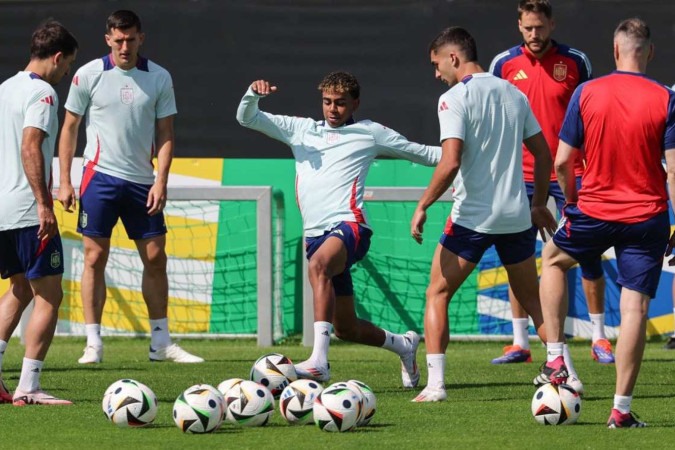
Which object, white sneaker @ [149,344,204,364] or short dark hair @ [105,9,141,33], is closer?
short dark hair @ [105,9,141,33]

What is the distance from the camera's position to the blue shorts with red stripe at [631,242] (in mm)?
6746

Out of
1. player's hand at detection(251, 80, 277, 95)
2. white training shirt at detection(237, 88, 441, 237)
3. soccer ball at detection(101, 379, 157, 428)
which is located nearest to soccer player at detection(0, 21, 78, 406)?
soccer ball at detection(101, 379, 157, 428)

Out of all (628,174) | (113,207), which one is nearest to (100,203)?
(113,207)

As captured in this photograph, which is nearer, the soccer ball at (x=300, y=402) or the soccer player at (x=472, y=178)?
the soccer ball at (x=300, y=402)

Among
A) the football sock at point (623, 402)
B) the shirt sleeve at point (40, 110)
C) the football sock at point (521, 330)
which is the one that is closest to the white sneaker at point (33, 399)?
the shirt sleeve at point (40, 110)

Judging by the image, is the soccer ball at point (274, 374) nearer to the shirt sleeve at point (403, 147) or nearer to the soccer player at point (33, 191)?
the soccer player at point (33, 191)

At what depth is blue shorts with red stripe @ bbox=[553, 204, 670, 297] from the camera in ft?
22.1

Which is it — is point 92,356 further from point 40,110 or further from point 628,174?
point 628,174

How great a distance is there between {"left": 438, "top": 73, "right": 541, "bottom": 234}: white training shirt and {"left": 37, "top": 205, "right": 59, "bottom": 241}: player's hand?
2.27 meters

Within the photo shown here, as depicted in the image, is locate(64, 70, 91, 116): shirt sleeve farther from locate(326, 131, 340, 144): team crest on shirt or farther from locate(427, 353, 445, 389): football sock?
locate(427, 353, 445, 389): football sock

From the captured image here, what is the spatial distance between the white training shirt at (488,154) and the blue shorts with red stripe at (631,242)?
809 millimetres

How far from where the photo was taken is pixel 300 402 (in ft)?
22.5

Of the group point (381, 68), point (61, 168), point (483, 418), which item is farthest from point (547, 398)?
point (381, 68)

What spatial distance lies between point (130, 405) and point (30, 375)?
3.85 ft
